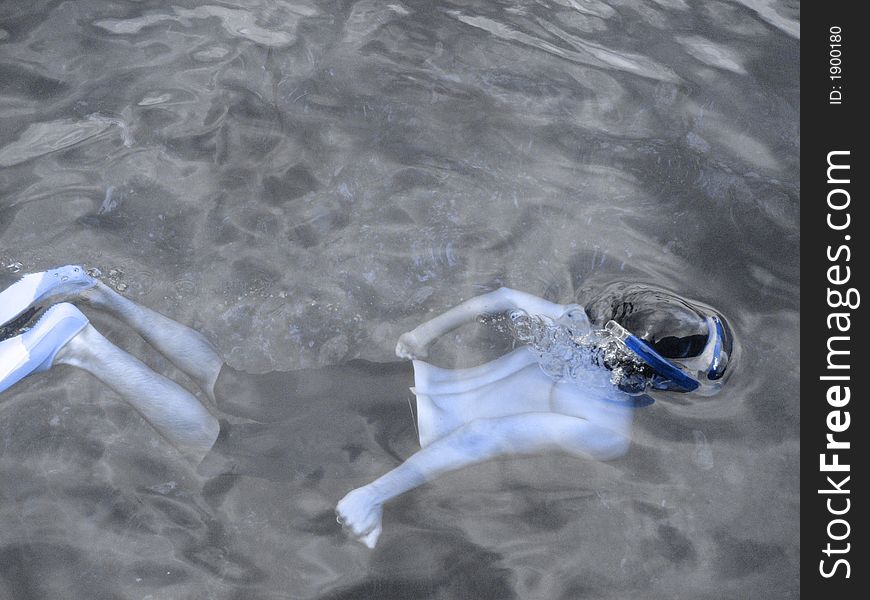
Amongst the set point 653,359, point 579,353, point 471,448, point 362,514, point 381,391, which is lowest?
point 362,514

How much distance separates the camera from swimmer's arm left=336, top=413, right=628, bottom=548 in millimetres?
3320

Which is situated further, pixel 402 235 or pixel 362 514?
pixel 402 235

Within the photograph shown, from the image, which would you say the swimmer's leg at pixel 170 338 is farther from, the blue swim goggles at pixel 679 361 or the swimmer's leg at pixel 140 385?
the blue swim goggles at pixel 679 361

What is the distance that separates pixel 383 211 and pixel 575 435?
2.03 m

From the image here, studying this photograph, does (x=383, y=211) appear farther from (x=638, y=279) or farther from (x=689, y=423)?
(x=689, y=423)

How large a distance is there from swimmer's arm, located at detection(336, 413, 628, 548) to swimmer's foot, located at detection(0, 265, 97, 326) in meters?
1.68

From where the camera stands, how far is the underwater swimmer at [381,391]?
10.9ft

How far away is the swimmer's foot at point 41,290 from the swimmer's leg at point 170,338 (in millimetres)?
58

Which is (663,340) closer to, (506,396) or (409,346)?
(506,396)

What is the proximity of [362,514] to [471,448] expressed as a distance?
1.81 feet

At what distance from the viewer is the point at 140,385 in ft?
11.4

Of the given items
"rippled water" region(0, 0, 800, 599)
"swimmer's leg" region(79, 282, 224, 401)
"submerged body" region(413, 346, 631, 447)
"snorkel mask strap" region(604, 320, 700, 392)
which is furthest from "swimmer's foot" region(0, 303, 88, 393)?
"snorkel mask strap" region(604, 320, 700, 392)

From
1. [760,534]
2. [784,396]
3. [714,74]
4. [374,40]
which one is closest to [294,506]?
[760,534]

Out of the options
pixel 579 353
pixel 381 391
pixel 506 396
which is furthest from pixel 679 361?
pixel 381 391
